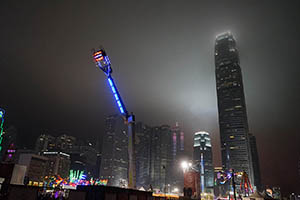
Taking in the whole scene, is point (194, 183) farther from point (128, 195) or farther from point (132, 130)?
point (128, 195)

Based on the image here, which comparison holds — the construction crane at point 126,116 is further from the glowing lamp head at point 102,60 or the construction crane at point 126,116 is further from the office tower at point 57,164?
the office tower at point 57,164

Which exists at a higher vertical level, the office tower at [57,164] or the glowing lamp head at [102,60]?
the glowing lamp head at [102,60]

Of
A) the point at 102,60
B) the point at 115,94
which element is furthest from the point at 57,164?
the point at 102,60

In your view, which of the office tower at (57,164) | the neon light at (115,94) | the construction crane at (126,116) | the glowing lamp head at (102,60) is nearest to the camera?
the construction crane at (126,116)

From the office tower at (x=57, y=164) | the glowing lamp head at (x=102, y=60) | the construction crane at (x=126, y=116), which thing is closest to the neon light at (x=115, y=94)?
the construction crane at (x=126, y=116)

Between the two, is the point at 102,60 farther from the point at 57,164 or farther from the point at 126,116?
the point at 57,164

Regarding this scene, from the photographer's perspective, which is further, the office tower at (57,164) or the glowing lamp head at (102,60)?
the office tower at (57,164)

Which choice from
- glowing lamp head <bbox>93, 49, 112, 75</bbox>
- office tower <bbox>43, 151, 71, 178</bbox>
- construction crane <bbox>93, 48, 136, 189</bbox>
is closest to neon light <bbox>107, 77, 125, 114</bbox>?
construction crane <bbox>93, 48, 136, 189</bbox>

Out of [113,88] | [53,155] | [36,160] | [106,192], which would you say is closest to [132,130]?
[113,88]

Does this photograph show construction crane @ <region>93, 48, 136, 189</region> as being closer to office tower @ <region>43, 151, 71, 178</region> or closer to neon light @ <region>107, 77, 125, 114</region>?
neon light @ <region>107, 77, 125, 114</region>

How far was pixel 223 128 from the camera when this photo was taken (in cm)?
19788

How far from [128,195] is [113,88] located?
3175 centimetres

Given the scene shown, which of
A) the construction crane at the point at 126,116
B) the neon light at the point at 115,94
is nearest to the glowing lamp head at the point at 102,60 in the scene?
the construction crane at the point at 126,116

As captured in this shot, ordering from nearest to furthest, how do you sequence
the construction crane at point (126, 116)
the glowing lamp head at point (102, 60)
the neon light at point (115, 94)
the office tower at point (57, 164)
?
the construction crane at point (126, 116) → the glowing lamp head at point (102, 60) → the neon light at point (115, 94) → the office tower at point (57, 164)
